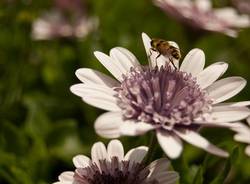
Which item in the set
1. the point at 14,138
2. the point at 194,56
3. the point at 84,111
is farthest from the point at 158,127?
the point at 84,111

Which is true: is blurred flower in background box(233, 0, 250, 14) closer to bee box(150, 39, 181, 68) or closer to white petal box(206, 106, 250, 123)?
bee box(150, 39, 181, 68)

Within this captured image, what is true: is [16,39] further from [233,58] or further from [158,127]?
[158,127]

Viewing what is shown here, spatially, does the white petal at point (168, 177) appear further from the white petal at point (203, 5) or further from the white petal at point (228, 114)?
the white petal at point (203, 5)

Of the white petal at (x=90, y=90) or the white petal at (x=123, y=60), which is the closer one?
the white petal at (x=90, y=90)

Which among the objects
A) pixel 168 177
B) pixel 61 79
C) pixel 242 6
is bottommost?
pixel 168 177

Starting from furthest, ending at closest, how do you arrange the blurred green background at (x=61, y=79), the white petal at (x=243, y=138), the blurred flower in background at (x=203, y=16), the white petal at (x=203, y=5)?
1. the white petal at (x=203, y=5)
2. the blurred flower in background at (x=203, y=16)
3. the blurred green background at (x=61, y=79)
4. the white petal at (x=243, y=138)

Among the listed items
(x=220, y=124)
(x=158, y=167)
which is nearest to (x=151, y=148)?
(x=158, y=167)

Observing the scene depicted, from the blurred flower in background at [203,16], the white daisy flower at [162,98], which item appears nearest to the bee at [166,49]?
the white daisy flower at [162,98]

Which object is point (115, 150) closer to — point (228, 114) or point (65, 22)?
point (228, 114)

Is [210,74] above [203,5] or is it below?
below
